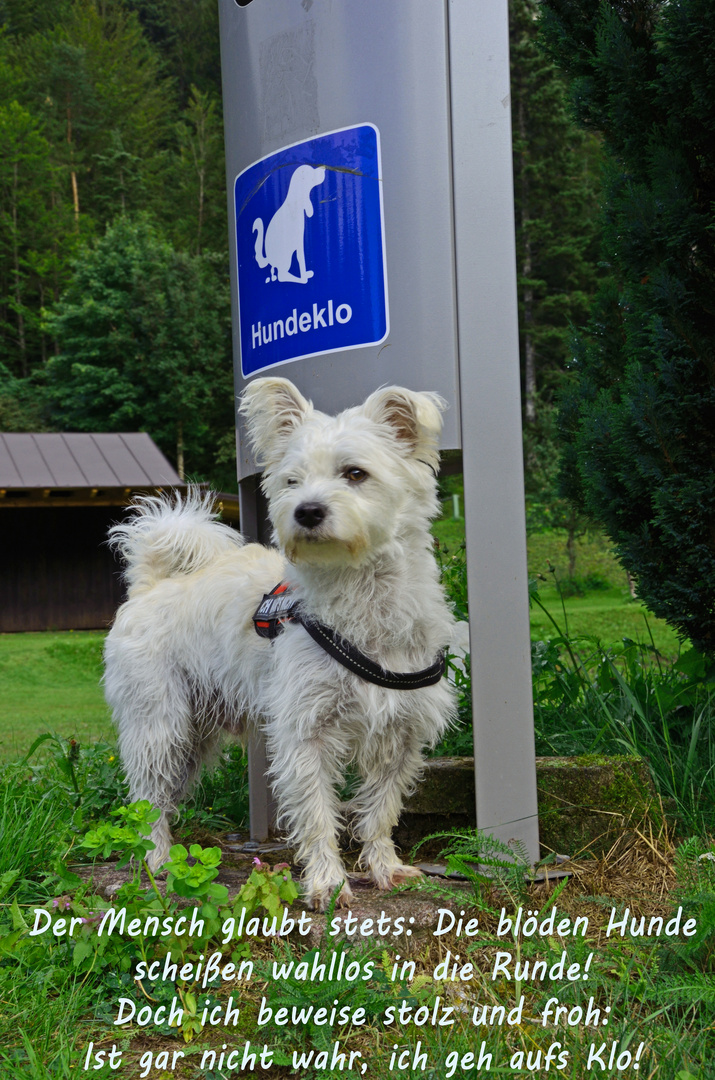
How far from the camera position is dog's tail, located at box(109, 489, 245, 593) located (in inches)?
144

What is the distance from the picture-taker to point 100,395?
22656 millimetres

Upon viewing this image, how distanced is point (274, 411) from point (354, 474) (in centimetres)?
42

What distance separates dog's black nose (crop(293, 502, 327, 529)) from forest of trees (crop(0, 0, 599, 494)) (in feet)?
55.4

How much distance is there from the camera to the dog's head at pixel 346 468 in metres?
2.55

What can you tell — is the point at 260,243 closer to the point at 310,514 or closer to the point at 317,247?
the point at 317,247

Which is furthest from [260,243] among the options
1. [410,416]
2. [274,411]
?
[410,416]

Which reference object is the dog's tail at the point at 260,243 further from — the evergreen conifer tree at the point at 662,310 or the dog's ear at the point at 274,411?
the evergreen conifer tree at the point at 662,310

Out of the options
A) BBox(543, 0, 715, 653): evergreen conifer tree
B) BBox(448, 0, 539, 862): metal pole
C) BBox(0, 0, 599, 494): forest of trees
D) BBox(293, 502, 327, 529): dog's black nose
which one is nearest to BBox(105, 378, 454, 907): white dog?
BBox(293, 502, 327, 529): dog's black nose

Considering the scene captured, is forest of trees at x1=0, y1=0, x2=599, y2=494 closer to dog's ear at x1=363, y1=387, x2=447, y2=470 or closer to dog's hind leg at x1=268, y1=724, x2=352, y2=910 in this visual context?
dog's ear at x1=363, y1=387, x2=447, y2=470

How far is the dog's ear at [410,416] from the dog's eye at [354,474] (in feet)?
0.71

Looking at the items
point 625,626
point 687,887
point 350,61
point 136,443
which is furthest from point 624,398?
point 136,443

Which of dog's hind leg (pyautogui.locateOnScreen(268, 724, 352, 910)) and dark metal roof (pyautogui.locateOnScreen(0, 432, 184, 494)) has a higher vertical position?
dark metal roof (pyautogui.locateOnScreen(0, 432, 184, 494))

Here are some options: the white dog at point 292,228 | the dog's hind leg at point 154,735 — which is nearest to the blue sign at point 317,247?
the white dog at point 292,228

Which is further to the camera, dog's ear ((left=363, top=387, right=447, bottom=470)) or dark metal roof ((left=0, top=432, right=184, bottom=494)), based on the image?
dark metal roof ((left=0, top=432, right=184, bottom=494))
